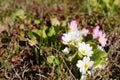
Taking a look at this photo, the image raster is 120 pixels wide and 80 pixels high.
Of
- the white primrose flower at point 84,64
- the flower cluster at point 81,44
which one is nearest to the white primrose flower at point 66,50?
the flower cluster at point 81,44

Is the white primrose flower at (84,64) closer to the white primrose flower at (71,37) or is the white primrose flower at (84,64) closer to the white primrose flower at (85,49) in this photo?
the white primrose flower at (85,49)

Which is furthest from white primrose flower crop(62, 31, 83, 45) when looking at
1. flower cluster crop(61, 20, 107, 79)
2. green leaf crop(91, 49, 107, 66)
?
green leaf crop(91, 49, 107, 66)

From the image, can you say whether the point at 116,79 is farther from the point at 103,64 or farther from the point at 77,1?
the point at 77,1

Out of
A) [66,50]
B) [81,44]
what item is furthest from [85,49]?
[66,50]

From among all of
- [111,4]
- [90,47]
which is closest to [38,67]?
[90,47]

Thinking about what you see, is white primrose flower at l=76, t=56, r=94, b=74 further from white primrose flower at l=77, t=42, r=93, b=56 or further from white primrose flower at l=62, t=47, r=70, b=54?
white primrose flower at l=62, t=47, r=70, b=54

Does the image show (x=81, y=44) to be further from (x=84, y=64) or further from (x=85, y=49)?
(x=84, y=64)
